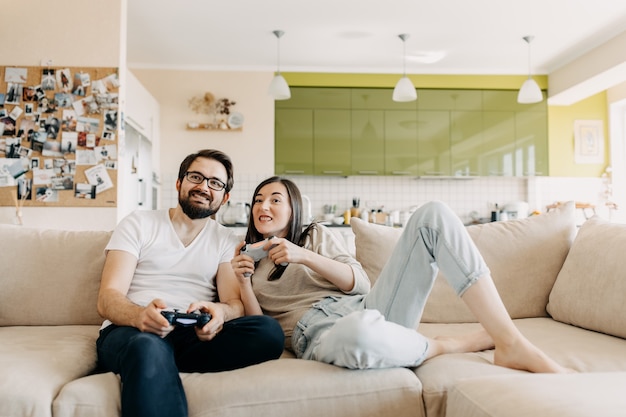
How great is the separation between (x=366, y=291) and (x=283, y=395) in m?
0.62

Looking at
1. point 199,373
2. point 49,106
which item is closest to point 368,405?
point 199,373

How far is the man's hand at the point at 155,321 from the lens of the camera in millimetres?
1444

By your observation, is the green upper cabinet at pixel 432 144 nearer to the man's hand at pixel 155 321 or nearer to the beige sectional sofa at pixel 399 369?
the beige sectional sofa at pixel 399 369

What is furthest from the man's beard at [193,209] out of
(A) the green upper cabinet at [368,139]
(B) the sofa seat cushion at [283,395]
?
(A) the green upper cabinet at [368,139]

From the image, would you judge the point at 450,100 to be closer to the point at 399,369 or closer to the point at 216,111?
Answer: the point at 216,111

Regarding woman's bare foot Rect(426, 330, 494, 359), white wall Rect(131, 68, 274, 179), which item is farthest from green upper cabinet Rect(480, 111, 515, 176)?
woman's bare foot Rect(426, 330, 494, 359)

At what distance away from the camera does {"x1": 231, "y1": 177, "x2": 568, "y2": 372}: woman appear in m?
1.44

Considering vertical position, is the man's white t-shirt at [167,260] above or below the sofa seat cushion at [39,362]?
above

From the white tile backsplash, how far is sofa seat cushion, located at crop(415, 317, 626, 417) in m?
4.10

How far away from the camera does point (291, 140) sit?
5879mm

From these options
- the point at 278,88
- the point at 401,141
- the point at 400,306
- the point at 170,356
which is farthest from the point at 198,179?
the point at 401,141

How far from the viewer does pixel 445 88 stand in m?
5.99

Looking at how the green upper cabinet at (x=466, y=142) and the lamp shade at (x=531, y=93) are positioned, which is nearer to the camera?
the lamp shade at (x=531, y=93)

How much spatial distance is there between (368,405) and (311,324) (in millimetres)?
383
